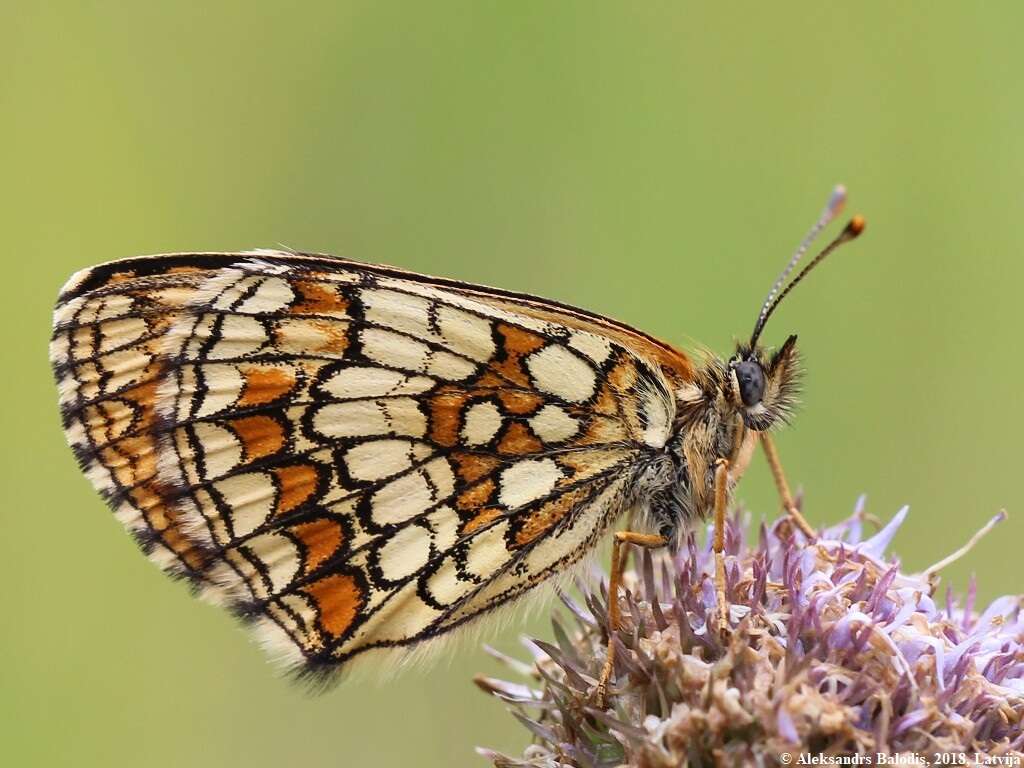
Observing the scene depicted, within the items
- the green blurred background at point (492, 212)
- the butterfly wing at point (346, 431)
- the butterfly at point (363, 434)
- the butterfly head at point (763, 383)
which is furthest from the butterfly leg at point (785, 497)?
the green blurred background at point (492, 212)

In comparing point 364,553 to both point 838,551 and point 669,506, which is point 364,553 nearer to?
point 669,506

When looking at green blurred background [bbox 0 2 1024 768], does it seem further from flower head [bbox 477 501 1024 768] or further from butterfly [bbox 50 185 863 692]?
flower head [bbox 477 501 1024 768]

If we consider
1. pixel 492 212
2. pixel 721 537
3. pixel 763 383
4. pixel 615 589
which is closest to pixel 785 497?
pixel 763 383

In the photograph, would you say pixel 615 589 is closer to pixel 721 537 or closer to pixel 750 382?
pixel 721 537

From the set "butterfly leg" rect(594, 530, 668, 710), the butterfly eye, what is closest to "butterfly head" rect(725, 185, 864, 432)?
the butterfly eye

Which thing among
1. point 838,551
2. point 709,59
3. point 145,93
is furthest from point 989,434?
point 145,93
